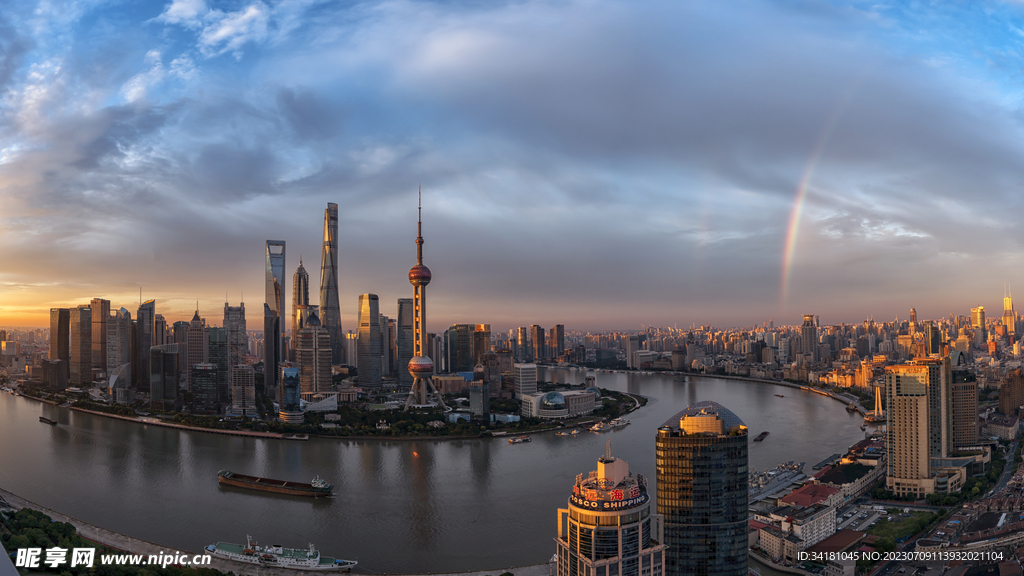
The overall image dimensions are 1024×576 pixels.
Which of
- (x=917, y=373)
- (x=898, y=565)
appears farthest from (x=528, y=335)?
(x=898, y=565)

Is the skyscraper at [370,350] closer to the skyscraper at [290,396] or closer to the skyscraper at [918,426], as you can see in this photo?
the skyscraper at [290,396]

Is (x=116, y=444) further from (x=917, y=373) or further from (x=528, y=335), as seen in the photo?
(x=528, y=335)

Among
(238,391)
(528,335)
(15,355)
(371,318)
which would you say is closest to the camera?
(238,391)

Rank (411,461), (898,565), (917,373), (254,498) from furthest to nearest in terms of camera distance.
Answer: (411,461)
(917,373)
(254,498)
(898,565)

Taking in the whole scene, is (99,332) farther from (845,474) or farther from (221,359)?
(845,474)

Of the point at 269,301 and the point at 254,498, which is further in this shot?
the point at 269,301

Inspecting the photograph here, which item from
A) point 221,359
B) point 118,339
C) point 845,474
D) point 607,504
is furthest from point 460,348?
point 607,504

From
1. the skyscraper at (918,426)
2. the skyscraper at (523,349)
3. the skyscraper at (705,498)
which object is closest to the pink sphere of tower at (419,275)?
the skyscraper at (918,426)

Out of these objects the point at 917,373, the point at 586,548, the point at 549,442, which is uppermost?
the point at 917,373
